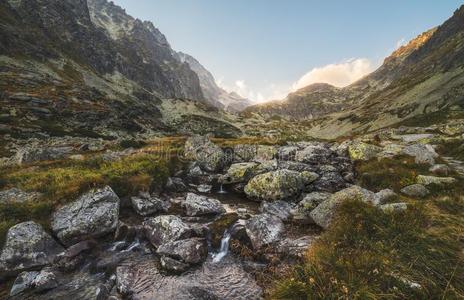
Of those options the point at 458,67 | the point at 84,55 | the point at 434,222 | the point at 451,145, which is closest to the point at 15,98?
the point at 434,222

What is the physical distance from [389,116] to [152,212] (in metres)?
113

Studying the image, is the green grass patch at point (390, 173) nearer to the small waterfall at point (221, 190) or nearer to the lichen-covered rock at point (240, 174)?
the lichen-covered rock at point (240, 174)

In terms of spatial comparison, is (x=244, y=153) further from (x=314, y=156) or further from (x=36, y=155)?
(x=36, y=155)

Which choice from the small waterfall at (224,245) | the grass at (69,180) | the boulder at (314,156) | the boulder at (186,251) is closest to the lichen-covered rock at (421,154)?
the boulder at (314,156)

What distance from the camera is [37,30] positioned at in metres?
110

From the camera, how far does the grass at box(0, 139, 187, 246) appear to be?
11.8m

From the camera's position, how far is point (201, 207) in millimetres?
15109

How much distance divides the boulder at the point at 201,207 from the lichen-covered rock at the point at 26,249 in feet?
21.5

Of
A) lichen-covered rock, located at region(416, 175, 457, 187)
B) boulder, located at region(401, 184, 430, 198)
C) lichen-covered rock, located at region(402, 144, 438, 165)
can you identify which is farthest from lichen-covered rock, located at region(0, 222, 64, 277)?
lichen-covered rock, located at region(402, 144, 438, 165)

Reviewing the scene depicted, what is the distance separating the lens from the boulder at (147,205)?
1455 cm

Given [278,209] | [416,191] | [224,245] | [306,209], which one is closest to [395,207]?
[416,191]

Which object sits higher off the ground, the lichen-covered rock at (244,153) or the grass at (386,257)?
the lichen-covered rock at (244,153)

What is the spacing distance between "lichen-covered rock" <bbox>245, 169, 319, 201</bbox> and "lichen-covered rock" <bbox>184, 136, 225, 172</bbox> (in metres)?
8.47

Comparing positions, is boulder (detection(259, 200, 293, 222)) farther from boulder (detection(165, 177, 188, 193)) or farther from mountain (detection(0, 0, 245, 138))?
mountain (detection(0, 0, 245, 138))
